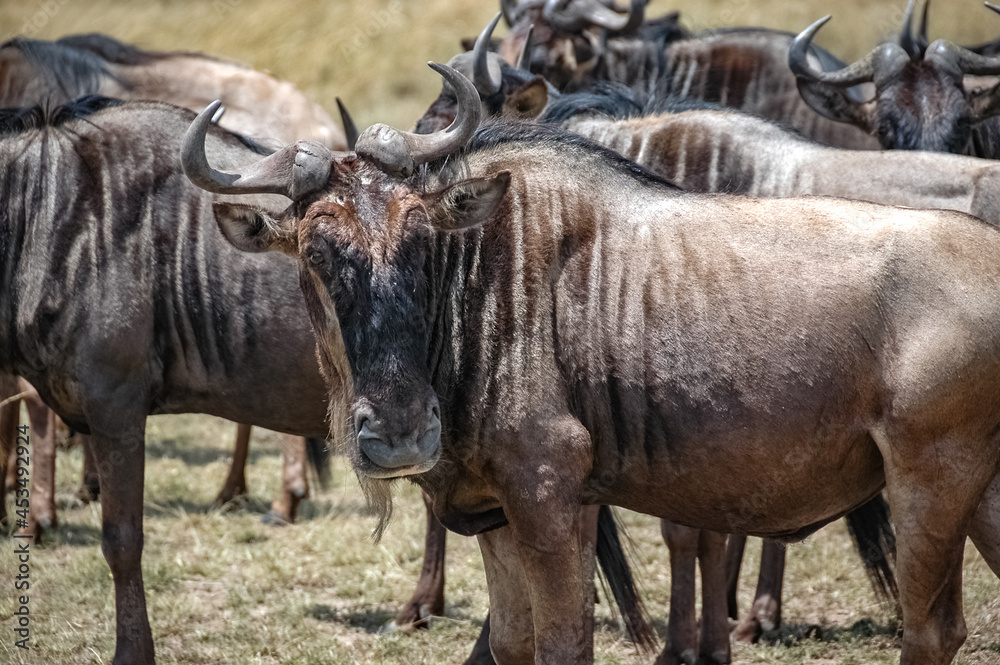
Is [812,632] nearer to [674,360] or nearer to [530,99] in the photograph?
[674,360]

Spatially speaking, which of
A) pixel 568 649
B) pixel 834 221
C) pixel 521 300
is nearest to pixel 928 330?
pixel 834 221

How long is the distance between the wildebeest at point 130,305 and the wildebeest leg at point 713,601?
1.63 metres

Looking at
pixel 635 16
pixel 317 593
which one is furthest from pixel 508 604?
pixel 635 16

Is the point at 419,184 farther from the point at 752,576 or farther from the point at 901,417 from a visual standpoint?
the point at 752,576

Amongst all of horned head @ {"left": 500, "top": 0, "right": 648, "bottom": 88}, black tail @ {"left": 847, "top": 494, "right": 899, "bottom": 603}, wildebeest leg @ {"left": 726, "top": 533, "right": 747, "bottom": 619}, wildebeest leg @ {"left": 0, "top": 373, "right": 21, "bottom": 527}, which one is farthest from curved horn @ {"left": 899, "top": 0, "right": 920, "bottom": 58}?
wildebeest leg @ {"left": 0, "top": 373, "right": 21, "bottom": 527}

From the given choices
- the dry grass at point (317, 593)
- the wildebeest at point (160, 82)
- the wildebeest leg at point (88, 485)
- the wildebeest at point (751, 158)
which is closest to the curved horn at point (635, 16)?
the wildebeest at point (160, 82)

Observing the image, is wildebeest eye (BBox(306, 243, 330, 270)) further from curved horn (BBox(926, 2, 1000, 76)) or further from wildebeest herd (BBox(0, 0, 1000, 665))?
curved horn (BBox(926, 2, 1000, 76))

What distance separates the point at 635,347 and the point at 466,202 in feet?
2.10

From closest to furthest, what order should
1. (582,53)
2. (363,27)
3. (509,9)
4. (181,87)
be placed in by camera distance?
1. (181,87)
2. (582,53)
3. (509,9)
4. (363,27)

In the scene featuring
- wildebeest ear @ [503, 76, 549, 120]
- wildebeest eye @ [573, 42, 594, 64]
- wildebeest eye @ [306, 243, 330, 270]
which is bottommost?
wildebeest eye @ [306, 243, 330, 270]

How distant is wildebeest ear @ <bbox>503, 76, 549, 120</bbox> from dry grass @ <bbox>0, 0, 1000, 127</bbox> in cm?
1084

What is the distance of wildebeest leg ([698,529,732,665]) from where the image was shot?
4.37m

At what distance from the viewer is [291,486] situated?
652 centimetres

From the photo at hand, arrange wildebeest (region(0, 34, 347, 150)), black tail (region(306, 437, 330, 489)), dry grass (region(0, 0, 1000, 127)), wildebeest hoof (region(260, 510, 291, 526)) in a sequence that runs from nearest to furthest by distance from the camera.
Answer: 1. black tail (region(306, 437, 330, 489))
2. wildebeest hoof (region(260, 510, 291, 526))
3. wildebeest (region(0, 34, 347, 150))
4. dry grass (region(0, 0, 1000, 127))
